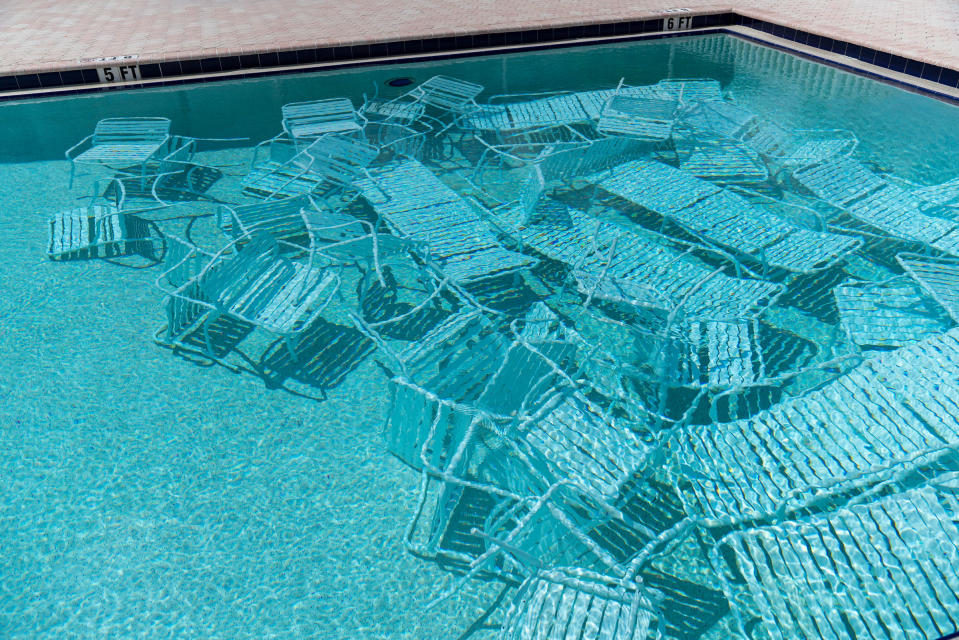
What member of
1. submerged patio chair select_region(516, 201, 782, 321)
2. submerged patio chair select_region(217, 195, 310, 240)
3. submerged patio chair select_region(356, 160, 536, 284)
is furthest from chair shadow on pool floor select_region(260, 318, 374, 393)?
submerged patio chair select_region(516, 201, 782, 321)

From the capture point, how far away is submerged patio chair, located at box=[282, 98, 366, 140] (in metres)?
6.35

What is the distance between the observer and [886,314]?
13.9ft

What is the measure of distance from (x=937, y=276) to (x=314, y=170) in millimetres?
4377

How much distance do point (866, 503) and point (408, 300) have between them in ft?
9.28

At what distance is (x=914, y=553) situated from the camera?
285 centimetres

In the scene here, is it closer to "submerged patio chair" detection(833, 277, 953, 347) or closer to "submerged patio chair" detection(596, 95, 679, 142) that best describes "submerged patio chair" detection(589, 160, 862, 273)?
"submerged patio chair" detection(833, 277, 953, 347)

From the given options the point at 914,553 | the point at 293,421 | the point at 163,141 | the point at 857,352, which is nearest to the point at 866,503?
the point at 914,553

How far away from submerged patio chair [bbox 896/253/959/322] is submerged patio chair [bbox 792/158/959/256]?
216 millimetres

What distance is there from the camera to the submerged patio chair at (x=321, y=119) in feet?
20.8

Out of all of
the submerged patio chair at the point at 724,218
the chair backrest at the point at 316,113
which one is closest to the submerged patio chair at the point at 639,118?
the submerged patio chair at the point at 724,218

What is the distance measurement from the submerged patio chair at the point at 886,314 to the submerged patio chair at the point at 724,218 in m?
0.26

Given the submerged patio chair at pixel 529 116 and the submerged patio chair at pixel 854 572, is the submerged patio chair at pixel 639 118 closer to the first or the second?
the submerged patio chair at pixel 529 116

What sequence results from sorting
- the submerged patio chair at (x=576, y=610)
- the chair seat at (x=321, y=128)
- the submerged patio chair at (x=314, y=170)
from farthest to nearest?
the chair seat at (x=321, y=128)
the submerged patio chair at (x=314, y=170)
the submerged patio chair at (x=576, y=610)

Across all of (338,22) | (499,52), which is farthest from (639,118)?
(338,22)
